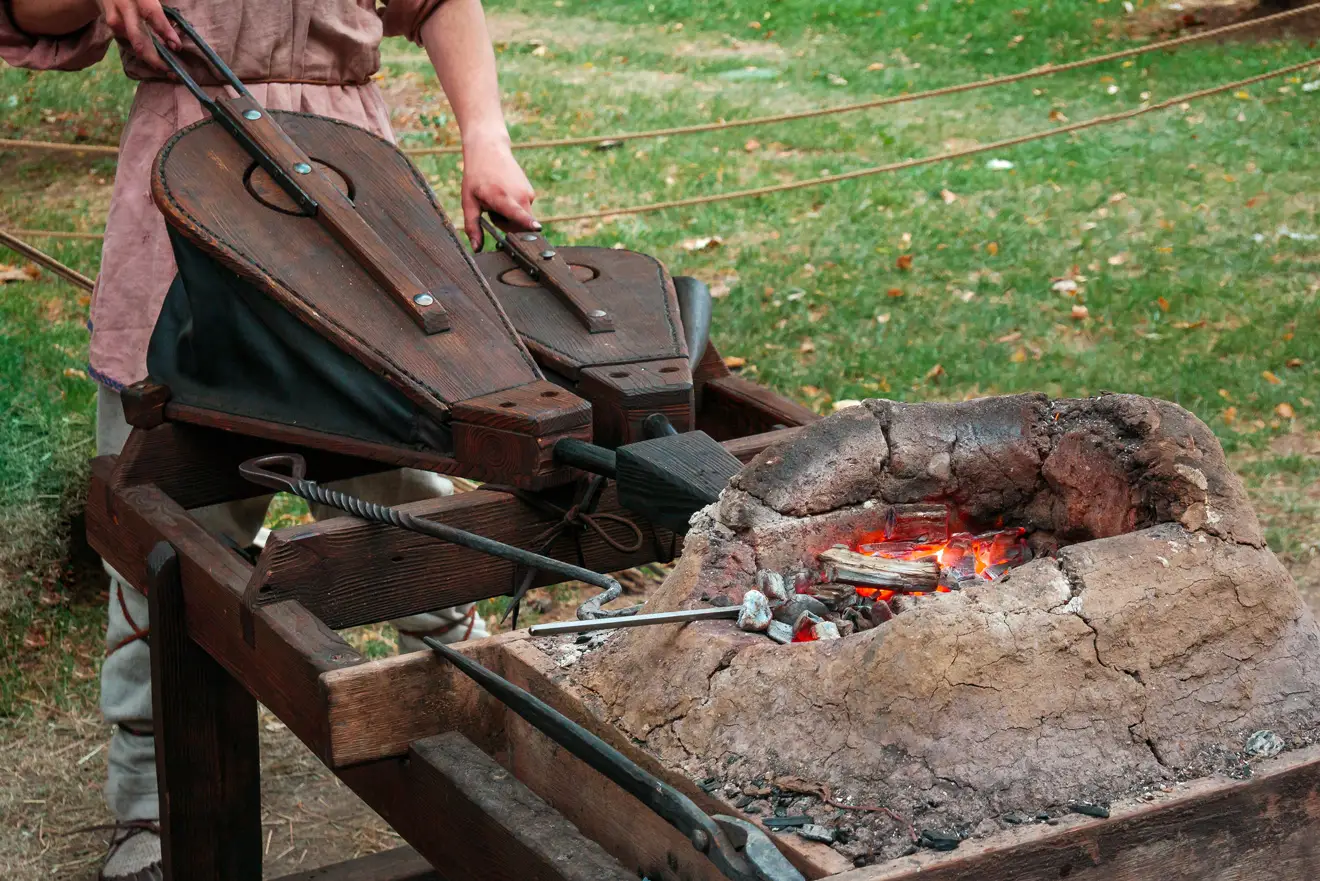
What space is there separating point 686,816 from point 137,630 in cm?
148

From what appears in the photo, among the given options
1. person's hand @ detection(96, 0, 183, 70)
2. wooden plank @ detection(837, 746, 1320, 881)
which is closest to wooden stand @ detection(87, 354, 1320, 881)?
wooden plank @ detection(837, 746, 1320, 881)

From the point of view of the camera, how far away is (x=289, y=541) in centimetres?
183

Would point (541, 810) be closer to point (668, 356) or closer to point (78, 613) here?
point (668, 356)

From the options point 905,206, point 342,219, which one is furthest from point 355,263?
point 905,206

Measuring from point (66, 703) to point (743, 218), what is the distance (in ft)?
12.7

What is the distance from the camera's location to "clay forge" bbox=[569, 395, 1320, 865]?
1.35 m

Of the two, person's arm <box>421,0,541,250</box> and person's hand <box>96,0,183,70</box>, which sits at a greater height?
person's hand <box>96,0,183,70</box>

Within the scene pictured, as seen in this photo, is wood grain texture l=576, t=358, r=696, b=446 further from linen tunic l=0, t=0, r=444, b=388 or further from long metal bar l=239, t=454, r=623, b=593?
linen tunic l=0, t=0, r=444, b=388

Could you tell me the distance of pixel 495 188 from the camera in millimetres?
2438

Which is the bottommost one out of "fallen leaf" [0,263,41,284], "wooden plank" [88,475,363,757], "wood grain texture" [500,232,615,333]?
"fallen leaf" [0,263,41,284]

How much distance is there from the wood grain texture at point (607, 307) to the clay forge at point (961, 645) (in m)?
0.50

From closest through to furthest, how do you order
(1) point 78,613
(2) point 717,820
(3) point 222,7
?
(2) point 717,820
(3) point 222,7
(1) point 78,613

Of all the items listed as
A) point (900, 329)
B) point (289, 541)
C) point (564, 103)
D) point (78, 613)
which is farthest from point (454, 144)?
point (289, 541)

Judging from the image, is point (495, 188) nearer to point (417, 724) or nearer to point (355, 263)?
point (355, 263)
